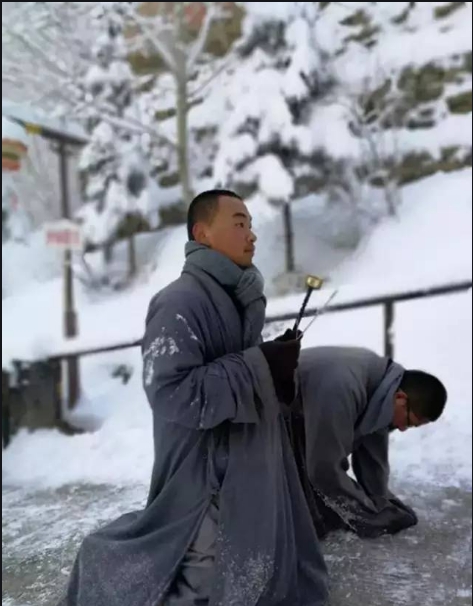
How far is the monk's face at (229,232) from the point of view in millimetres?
1159

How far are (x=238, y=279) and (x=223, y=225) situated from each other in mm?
102

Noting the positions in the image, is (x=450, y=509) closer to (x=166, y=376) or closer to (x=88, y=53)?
(x=166, y=376)

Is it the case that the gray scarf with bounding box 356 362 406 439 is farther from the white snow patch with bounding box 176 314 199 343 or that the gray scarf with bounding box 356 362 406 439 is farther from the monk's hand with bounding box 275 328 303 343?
the white snow patch with bounding box 176 314 199 343

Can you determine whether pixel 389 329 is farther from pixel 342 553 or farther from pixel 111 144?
pixel 111 144

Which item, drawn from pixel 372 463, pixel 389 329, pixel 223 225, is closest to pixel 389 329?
pixel 389 329

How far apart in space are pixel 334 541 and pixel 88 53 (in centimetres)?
406

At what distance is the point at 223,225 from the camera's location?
1.16 m

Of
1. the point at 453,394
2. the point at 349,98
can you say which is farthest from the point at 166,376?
the point at 349,98

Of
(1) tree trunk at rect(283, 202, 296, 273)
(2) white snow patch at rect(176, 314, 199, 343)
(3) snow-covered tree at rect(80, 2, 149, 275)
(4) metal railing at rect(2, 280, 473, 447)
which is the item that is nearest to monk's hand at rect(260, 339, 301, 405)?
(2) white snow patch at rect(176, 314, 199, 343)

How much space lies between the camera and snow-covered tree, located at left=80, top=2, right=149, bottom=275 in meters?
4.30

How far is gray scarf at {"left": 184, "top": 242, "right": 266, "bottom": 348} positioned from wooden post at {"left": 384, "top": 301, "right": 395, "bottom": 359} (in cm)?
180

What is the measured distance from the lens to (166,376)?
1057mm

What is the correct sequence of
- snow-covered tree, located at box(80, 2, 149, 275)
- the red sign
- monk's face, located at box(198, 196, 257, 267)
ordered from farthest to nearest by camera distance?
snow-covered tree, located at box(80, 2, 149, 275)
the red sign
monk's face, located at box(198, 196, 257, 267)

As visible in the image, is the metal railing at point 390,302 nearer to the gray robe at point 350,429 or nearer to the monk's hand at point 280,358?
the gray robe at point 350,429
